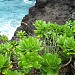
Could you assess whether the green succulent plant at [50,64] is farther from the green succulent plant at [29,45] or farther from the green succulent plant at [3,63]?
the green succulent plant at [3,63]

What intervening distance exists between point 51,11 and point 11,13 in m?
11.5

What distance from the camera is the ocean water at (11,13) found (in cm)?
1744

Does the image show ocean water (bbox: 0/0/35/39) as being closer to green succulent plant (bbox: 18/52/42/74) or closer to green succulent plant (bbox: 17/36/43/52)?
green succulent plant (bbox: 17/36/43/52)

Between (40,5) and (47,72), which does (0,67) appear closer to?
(47,72)

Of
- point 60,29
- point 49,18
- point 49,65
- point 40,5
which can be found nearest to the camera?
point 49,65

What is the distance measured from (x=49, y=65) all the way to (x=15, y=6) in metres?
20.9

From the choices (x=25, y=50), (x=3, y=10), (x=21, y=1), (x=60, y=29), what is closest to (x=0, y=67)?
(x=25, y=50)

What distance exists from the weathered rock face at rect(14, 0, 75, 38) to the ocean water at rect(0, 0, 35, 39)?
5.63 m

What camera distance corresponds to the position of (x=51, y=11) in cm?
991

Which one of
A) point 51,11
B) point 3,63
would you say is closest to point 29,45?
point 3,63

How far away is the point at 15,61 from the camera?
111 inches

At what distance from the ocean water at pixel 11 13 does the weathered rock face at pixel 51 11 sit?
5.63 meters

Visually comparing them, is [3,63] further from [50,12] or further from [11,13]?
[11,13]

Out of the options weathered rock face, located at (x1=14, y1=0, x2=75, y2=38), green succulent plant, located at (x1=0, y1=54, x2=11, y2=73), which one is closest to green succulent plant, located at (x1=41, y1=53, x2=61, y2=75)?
green succulent plant, located at (x1=0, y1=54, x2=11, y2=73)
